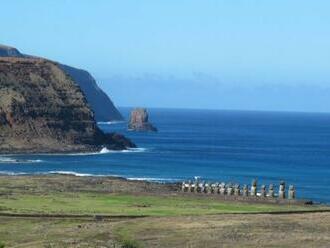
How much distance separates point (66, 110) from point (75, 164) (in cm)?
4594

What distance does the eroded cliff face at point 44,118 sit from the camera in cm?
17412

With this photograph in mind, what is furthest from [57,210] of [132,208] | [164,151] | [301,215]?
[164,151]

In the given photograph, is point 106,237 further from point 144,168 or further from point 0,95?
point 0,95

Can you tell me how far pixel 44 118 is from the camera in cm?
18175

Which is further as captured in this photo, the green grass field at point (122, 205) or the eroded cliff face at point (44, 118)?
the eroded cliff face at point (44, 118)

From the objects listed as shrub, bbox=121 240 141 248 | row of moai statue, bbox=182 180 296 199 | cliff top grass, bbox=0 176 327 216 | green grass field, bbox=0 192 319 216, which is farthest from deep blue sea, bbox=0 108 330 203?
shrub, bbox=121 240 141 248

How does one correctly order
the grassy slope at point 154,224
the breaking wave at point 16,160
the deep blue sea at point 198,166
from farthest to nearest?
the breaking wave at point 16,160, the deep blue sea at point 198,166, the grassy slope at point 154,224

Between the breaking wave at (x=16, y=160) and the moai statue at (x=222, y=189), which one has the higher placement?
the moai statue at (x=222, y=189)

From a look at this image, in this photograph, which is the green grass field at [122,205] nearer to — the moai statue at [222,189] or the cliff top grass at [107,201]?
the cliff top grass at [107,201]

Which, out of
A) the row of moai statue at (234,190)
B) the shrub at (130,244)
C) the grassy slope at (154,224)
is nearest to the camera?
the shrub at (130,244)

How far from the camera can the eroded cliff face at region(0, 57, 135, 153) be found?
571 feet

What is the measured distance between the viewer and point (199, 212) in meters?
67.6

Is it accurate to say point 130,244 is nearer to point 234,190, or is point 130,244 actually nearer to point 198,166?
point 234,190

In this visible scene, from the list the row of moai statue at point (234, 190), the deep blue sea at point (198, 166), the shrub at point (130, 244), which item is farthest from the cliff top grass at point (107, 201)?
the deep blue sea at point (198, 166)
